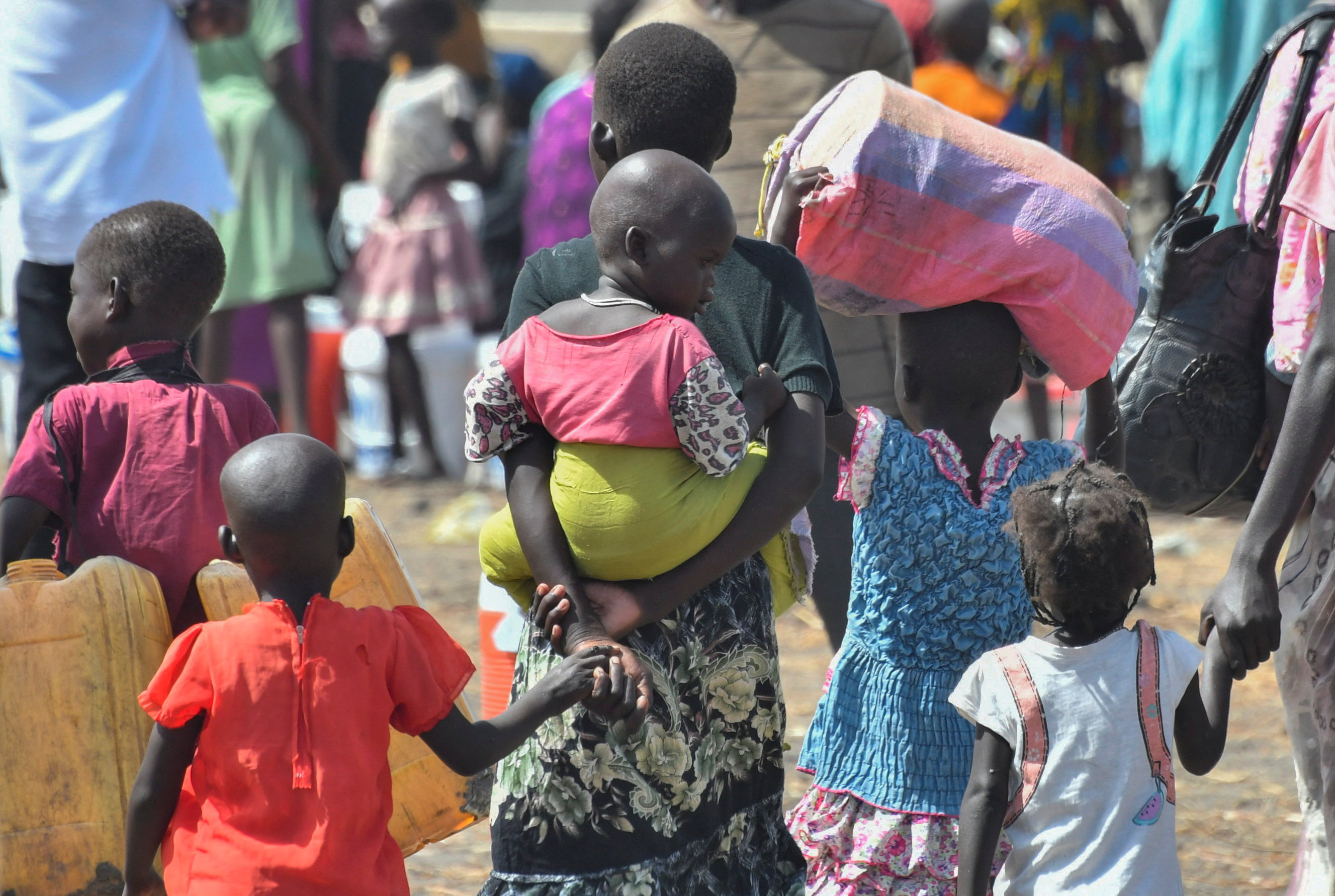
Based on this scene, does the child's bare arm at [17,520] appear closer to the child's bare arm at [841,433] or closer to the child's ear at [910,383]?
the child's bare arm at [841,433]

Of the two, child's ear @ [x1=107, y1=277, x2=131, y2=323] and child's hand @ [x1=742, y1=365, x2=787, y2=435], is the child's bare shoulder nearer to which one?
child's hand @ [x1=742, y1=365, x2=787, y2=435]

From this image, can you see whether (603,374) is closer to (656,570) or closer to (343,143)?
(656,570)

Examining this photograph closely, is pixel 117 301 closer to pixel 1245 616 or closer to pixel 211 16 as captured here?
pixel 1245 616

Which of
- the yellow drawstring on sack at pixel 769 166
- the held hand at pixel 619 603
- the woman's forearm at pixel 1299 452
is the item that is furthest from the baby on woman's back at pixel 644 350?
the woman's forearm at pixel 1299 452

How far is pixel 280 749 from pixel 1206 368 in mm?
1825

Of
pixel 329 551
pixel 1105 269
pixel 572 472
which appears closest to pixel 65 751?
pixel 329 551

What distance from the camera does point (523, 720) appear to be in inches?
93.5

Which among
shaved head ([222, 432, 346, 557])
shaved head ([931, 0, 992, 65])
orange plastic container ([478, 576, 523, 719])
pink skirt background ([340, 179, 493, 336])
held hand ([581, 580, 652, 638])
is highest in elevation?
shaved head ([222, 432, 346, 557])

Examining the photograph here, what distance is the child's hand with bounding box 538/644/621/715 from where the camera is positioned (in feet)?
7.67

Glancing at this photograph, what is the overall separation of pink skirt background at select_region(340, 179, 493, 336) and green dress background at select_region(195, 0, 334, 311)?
1.09 meters

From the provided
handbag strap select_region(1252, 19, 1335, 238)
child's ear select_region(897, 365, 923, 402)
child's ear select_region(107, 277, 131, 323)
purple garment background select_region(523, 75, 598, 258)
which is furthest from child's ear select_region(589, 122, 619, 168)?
purple garment background select_region(523, 75, 598, 258)

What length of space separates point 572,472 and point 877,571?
2.13ft

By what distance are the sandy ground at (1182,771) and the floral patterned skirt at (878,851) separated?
4.10ft

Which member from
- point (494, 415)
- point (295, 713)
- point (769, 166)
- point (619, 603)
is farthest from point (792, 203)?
point (295, 713)
